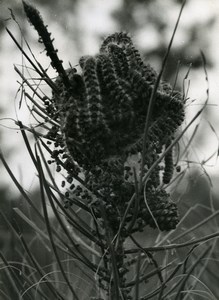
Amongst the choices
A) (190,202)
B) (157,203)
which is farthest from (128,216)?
(190,202)

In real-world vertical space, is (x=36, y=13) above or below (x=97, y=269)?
above

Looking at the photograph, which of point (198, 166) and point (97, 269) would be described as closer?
point (97, 269)

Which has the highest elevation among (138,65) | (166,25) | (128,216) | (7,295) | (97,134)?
(166,25)

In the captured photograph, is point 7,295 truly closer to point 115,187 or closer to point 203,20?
point 115,187

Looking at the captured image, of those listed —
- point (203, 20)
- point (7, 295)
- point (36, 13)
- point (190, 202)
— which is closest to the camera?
point (36, 13)
